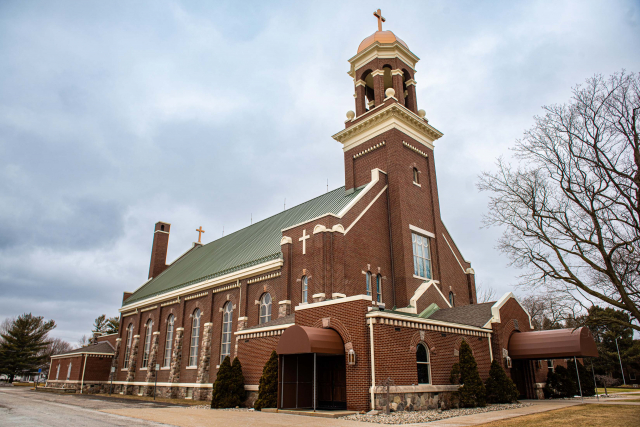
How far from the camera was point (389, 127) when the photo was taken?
28.4m

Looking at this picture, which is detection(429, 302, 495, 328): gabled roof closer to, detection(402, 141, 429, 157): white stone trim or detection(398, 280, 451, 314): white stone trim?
detection(398, 280, 451, 314): white stone trim

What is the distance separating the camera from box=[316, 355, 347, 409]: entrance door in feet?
61.4

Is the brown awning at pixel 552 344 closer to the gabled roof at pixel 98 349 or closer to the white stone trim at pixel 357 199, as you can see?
the white stone trim at pixel 357 199

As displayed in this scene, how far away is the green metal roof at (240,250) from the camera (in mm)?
30359

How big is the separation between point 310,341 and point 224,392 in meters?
7.22

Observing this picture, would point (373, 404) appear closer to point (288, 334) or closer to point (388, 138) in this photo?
point (288, 334)

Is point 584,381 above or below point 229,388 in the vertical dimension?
above

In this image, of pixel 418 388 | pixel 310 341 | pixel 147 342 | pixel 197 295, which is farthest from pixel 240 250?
pixel 418 388

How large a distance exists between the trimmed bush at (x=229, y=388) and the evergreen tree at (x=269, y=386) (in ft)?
7.03

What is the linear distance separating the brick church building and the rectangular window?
118 mm

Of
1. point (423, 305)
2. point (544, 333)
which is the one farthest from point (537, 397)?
point (423, 305)

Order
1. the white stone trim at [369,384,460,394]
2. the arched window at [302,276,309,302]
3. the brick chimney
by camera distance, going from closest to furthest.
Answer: the white stone trim at [369,384,460,394], the arched window at [302,276,309,302], the brick chimney

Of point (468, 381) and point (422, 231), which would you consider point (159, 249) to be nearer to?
point (422, 231)

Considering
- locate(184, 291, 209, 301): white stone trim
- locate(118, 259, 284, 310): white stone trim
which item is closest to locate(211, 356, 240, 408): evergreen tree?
locate(118, 259, 284, 310): white stone trim
